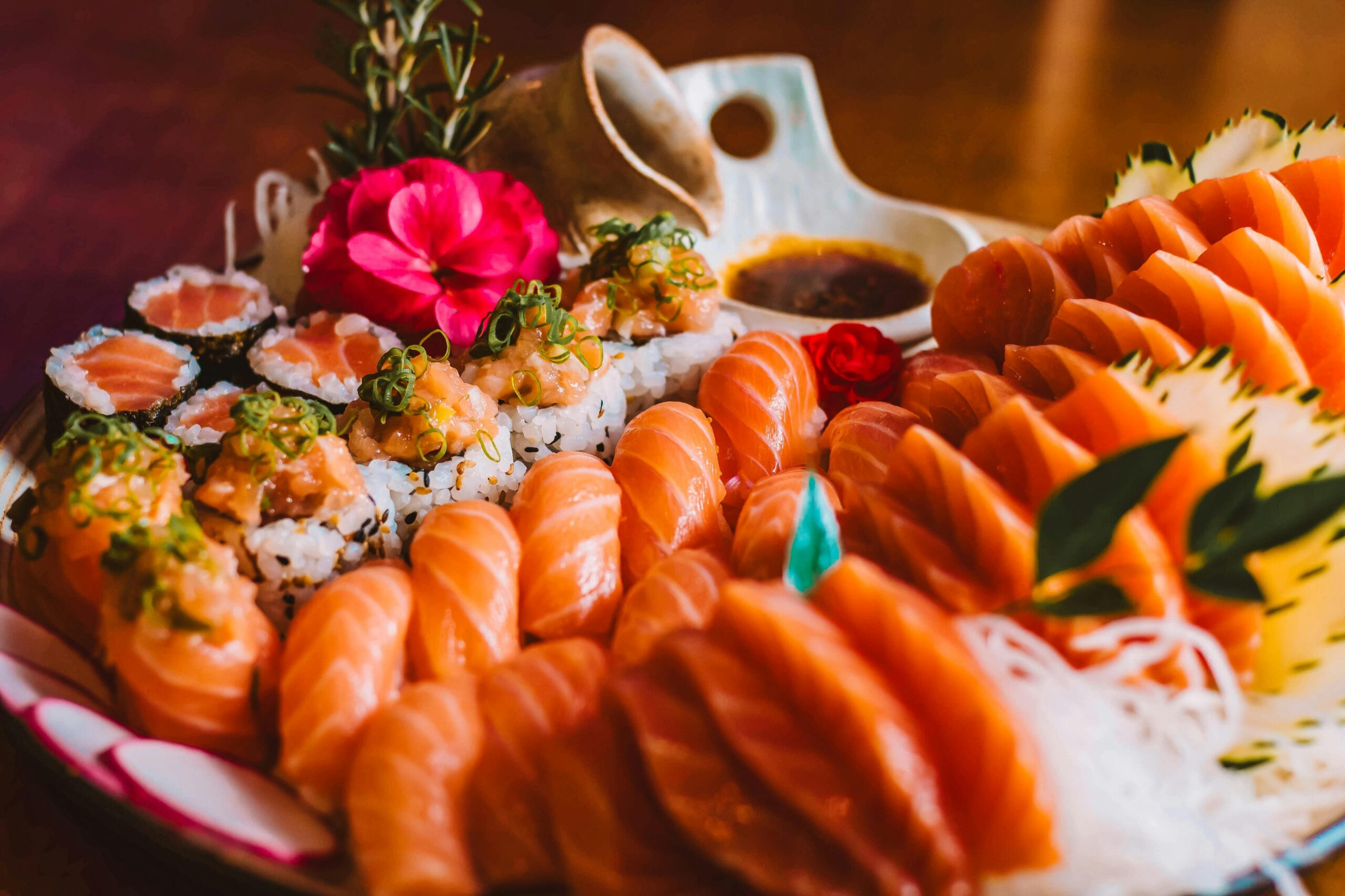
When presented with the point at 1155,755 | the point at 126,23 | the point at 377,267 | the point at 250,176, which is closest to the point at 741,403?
the point at 377,267

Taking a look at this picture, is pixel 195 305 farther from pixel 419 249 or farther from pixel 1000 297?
pixel 1000 297

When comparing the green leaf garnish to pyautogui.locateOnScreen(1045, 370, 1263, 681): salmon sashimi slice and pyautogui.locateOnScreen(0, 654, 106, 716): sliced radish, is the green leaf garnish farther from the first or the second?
pyautogui.locateOnScreen(0, 654, 106, 716): sliced radish

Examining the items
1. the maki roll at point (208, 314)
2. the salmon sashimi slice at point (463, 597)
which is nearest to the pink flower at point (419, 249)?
the maki roll at point (208, 314)

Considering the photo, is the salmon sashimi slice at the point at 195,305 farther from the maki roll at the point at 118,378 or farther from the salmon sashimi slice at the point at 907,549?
the salmon sashimi slice at the point at 907,549

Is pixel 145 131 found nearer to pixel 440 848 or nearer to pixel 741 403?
pixel 741 403

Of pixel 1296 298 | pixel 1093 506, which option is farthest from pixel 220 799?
pixel 1296 298

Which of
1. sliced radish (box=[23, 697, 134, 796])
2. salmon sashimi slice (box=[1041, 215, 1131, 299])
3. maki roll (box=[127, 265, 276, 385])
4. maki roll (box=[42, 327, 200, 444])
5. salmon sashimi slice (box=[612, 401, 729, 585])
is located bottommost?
sliced radish (box=[23, 697, 134, 796])

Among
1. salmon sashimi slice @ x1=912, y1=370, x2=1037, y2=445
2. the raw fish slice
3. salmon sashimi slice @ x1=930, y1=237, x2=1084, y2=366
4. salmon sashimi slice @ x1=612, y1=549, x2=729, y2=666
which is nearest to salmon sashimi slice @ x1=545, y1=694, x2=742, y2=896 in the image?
Answer: the raw fish slice
